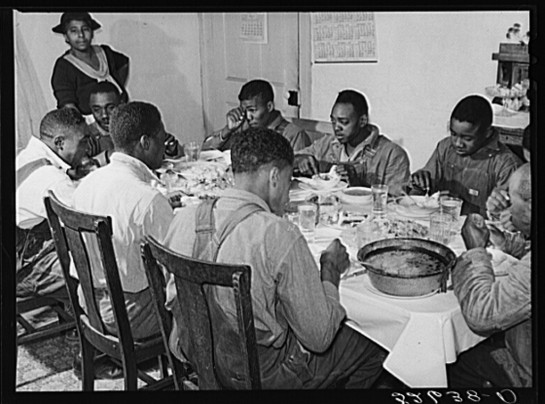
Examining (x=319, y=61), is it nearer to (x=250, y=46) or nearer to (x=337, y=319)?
(x=250, y=46)

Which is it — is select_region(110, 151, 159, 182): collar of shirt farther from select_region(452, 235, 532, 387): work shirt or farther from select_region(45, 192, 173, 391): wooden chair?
select_region(452, 235, 532, 387): work shirt

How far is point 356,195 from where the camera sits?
6.64 feet

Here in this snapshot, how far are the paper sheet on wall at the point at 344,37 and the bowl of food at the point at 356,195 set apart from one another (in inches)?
12.5

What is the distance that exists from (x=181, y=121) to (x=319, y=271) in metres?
0.50

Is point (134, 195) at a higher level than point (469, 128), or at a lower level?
lower

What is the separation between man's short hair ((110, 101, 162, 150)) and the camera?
200 centimetres

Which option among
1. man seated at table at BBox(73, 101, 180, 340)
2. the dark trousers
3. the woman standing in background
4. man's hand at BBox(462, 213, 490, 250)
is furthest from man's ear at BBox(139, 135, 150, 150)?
the dark trousers

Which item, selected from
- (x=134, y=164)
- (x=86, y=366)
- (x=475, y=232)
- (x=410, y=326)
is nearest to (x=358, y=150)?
(x=475, y=232)

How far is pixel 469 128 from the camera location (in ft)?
6.53

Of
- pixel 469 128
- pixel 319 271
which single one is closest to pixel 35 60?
pixel 319 271

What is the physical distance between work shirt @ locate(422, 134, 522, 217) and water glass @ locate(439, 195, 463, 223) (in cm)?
1

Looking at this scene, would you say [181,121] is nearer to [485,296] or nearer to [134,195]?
[134,195]

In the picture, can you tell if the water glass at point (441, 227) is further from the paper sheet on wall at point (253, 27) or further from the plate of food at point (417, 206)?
the paper sheet on wall at point (253, 27)
